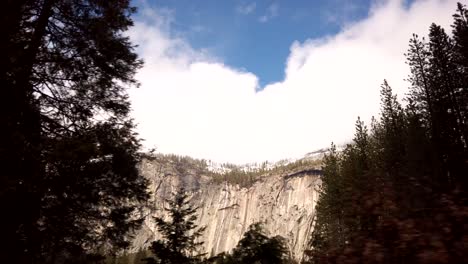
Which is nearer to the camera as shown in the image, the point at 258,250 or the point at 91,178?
the point at 91,178

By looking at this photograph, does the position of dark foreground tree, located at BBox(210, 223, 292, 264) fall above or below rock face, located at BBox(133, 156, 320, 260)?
below

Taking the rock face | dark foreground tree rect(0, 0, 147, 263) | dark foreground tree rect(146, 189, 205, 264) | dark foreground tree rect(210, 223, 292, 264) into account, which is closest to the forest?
dark foreground tree rect(0, 0, 147, 263)

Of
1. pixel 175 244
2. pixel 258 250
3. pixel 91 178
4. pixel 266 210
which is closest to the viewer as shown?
pixel 91 178

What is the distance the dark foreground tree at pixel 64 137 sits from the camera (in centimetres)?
621

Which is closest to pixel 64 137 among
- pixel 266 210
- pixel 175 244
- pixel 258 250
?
pixel 175 244

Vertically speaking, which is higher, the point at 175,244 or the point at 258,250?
the point at 258,250

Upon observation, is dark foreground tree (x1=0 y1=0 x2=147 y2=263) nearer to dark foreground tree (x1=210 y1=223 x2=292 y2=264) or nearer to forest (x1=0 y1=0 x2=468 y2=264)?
forest (x1=0 y1=0 x2=468 y2=264)

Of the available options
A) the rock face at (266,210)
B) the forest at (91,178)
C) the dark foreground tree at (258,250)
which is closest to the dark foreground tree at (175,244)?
the dark foreground tree at (258,250)

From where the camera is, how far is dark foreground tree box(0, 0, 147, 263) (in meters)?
6.21

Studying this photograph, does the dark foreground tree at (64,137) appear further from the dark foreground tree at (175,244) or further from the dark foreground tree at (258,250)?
the dark foreground tree at (258,250)

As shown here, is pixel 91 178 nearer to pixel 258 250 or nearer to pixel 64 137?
pixel 64 137

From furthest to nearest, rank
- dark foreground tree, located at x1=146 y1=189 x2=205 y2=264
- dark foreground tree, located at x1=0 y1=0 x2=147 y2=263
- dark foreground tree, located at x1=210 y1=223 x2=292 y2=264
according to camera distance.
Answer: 1. dark foreground tree, located at x1=210 y1=223 x2=292 y2=264
2. dark foreground tree, located at x1=146 y1=189 x2=205 y2=264
3. dark foreground tree, located at x1=0 y1=0 x2=147 y2=263

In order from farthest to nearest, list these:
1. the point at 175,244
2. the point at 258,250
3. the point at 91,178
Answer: the point at 258,250 → the point at 175,244 → the point at 91,178

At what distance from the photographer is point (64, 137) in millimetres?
7398
